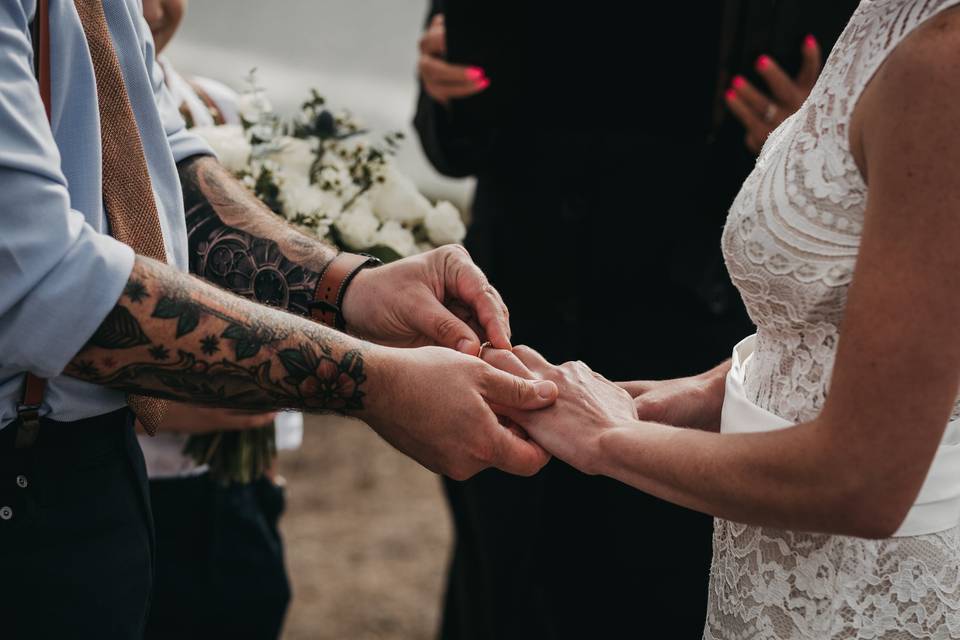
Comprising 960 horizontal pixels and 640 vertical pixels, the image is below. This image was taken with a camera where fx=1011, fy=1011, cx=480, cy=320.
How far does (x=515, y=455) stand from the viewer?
2016 mm

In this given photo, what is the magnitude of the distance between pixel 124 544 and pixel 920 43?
1.49 m

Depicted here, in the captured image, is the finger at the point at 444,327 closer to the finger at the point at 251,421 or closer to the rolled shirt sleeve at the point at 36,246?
the finger at the point at 251,421

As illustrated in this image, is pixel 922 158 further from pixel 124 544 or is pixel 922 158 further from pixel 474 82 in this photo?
pixel 474 82

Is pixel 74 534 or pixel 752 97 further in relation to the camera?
pixel 752 97

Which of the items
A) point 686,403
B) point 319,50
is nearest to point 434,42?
point 686,403

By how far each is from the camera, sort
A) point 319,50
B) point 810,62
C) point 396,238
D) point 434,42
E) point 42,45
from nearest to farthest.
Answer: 1. point 42,45
2. point 396,238
3. point 810,62
4. point 434,42
5. point 319,50

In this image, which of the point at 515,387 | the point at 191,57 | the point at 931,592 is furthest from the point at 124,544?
the point at 191,57

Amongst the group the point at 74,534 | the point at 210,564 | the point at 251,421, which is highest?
the point at 74,534

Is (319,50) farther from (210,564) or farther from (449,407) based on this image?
(449,407)

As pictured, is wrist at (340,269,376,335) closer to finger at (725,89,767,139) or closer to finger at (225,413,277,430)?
finger at (225,413,277,430)

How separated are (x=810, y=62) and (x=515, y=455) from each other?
168 centimetres

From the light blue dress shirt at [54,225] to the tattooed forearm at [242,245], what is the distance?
1.85 feet

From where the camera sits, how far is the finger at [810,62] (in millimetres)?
2971

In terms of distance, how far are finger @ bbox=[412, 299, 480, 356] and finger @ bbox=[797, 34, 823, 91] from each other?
1.42 m
